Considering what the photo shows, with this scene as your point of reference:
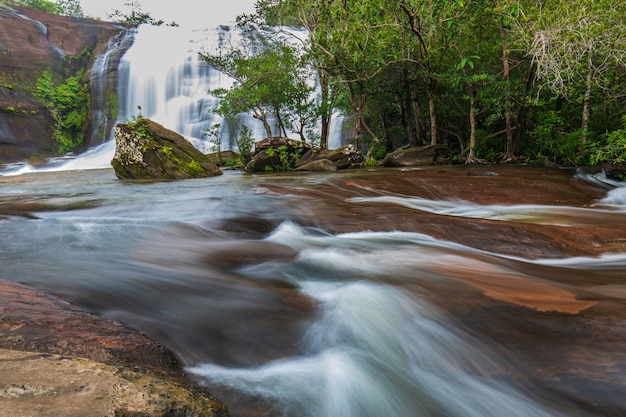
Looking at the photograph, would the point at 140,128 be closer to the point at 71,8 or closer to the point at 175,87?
the point at 175,87

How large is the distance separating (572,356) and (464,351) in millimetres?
495

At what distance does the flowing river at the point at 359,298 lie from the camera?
183cm

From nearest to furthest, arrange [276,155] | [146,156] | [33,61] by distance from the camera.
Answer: [146,156], [276,155], [33,61]

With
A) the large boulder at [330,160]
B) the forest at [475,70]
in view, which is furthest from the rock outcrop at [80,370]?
the large boulder at [330,160]

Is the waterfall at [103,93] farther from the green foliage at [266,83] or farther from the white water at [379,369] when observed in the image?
the white water at [379,369]

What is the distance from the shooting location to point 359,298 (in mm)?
2764

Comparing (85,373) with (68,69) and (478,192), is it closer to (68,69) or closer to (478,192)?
(478,192)

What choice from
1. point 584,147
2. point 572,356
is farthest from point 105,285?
point 584,147

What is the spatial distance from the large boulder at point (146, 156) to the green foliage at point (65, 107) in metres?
18.0

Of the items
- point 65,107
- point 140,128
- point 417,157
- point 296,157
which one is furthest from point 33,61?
point 417,157

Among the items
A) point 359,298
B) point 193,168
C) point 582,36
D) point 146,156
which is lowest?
point 359,298

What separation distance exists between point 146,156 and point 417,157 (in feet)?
26.5

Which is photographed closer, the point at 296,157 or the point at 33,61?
the point at 296,157

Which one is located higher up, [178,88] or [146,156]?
[178,88]
